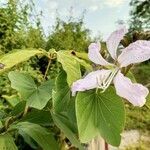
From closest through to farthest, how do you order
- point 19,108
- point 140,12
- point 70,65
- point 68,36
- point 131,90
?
point 131,90
point 70,65
point 19,108
point 68,36
point 140,12

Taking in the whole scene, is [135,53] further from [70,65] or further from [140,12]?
[140,12]

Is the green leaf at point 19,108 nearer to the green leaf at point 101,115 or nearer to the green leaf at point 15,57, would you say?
the green leaf at point 15,57

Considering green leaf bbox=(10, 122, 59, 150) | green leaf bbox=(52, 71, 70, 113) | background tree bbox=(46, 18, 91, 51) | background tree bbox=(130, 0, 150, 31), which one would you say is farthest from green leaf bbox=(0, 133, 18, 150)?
background tree bbox=(130, 0, 150, 31)

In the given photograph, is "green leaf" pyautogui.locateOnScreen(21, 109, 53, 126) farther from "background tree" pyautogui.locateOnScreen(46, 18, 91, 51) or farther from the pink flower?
"background tree" pyautogui.locateOnScreen(46, 18, 91, 51)

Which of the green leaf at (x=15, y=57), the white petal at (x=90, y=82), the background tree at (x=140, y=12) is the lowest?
the background tree at (x=140, y=12)

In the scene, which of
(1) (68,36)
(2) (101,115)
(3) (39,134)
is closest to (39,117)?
(3) (39,134)

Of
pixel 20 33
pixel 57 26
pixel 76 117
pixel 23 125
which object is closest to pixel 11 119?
pixel 23 125

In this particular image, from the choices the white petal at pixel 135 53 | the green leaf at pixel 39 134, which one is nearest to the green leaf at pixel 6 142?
the green leaf at pixel 39 134
